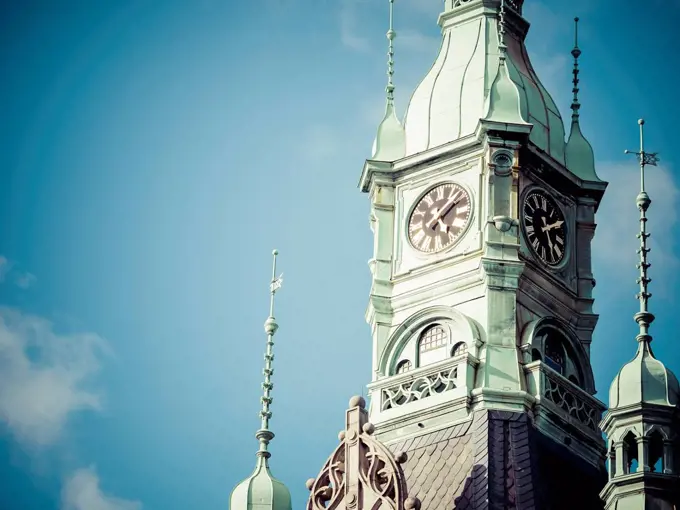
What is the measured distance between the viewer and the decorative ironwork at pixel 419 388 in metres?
87.0

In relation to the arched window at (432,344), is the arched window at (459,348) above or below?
below

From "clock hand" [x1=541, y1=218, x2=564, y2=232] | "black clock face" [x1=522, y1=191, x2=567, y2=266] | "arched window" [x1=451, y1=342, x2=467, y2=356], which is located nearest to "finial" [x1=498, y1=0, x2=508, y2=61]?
"black clock face" [x1=522, y1=191, x2=567, y2=266]

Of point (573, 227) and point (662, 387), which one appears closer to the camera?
point (662, 387)

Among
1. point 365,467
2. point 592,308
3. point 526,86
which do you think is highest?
point 526,86

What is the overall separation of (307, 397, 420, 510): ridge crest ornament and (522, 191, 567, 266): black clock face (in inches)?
302

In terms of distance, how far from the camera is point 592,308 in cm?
9056

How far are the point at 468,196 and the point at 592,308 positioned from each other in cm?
433

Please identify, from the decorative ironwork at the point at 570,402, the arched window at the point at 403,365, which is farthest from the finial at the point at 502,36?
the decorative ironwork at the point at 570,402

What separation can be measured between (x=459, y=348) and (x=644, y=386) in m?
7.46

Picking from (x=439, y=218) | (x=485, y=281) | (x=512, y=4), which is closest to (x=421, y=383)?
(x=485, y=281)

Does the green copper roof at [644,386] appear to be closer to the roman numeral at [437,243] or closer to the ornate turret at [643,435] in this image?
the ornate turret at [643,435]

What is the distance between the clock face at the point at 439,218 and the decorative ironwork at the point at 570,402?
4814mm

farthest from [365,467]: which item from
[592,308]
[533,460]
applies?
[592,308]

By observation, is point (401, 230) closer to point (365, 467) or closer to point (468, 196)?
point (468, 196)
